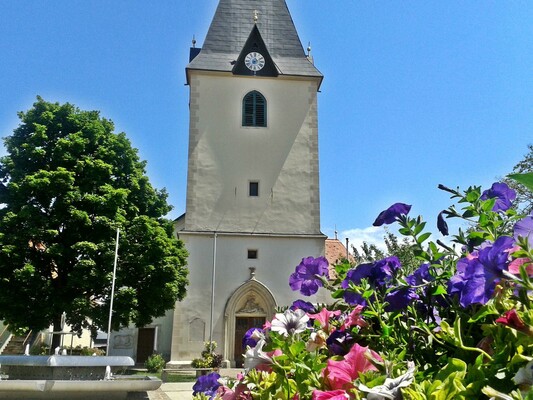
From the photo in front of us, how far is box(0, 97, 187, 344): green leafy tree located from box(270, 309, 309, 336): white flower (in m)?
17.0

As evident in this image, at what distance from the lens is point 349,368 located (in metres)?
1.23

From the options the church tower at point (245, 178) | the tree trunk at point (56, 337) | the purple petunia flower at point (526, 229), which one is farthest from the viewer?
the church tower at point (245, 178)

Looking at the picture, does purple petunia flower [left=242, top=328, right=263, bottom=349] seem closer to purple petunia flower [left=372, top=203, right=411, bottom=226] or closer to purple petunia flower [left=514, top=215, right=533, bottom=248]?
purple petunia flower [left=372, top=203, right=411, bottom=226]

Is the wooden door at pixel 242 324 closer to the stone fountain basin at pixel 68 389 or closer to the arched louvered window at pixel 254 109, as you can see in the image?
the arched louvered window at pixel 254 109

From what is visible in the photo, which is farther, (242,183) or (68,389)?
(242,183)

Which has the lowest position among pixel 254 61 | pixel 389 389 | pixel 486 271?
pixel 389 389

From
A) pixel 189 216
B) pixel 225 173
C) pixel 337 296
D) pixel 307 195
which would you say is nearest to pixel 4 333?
pixel 189 216

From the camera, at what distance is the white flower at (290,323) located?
1.66m

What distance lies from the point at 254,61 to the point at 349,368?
26262mm

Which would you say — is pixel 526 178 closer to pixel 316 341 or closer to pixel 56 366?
pixel 316 341

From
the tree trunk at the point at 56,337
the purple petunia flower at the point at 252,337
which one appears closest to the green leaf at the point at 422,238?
the purple petunia flower at the point at 252,337

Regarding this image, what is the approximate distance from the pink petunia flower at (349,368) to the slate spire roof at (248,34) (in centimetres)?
2548

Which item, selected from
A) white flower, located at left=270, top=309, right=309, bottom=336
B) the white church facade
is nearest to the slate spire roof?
the white church facade

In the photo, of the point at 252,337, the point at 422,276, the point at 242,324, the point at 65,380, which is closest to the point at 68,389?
the point at 65,380
